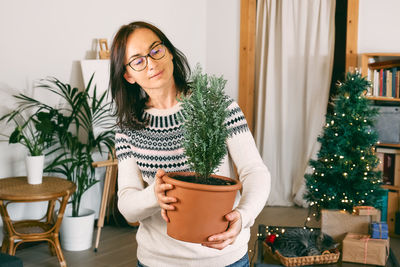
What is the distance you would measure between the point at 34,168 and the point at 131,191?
7.40ft

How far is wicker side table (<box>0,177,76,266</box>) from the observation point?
3.05 meters

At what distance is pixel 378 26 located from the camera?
4.64 meters

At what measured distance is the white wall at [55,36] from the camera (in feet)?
12.0

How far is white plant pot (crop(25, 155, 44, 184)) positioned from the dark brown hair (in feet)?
6.94

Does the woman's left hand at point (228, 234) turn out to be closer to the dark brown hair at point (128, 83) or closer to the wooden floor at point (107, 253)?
the dark brown hair at point (128, 83)

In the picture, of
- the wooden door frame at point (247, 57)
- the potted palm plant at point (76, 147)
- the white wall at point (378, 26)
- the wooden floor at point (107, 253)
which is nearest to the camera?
the wooden floor at point (107, 253)

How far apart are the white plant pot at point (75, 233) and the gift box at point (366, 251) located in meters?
1.95

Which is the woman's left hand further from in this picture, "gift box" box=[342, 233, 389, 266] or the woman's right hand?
"gift box" box=[342, 233, 389, 266]

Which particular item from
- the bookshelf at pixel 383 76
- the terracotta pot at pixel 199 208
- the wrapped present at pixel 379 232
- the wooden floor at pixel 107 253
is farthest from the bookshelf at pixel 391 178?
the terracotta pot at pixel 199 208

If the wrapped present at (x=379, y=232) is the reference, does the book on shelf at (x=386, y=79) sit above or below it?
above

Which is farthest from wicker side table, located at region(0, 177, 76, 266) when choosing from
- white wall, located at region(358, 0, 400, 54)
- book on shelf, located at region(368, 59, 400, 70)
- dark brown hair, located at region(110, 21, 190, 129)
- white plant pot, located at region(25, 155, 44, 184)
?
white wall, located at region(358, 0, 400, 54)

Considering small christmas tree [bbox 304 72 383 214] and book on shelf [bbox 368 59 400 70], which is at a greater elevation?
book on shelf [bbox 368 59 400 70]

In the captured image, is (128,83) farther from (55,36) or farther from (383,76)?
(383,76)

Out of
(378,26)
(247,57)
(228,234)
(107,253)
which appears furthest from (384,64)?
(228,234)
